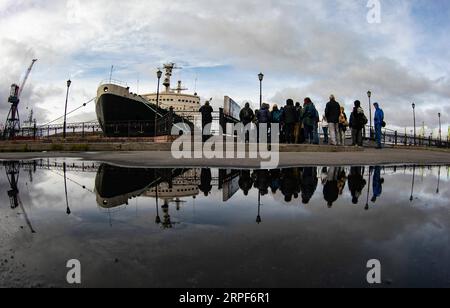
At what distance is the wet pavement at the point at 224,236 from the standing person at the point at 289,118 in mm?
9253

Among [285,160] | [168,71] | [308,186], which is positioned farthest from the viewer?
[168,71]

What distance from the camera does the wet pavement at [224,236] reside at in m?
1.74

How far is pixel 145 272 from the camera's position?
178cm

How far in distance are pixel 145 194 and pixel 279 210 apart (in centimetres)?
178

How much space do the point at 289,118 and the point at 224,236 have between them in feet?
39.5

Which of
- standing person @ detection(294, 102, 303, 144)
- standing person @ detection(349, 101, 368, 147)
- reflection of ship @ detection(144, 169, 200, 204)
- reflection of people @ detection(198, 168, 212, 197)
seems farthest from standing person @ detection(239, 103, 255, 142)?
reflection of ship @ detection(144, 169, 200, 204)

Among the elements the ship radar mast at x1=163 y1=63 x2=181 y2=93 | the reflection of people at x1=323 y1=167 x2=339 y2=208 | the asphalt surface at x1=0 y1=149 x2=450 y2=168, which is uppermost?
the ship radar mast at x1=163 y1=63 x2=181 y2=93

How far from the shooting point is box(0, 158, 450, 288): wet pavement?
5.72ft

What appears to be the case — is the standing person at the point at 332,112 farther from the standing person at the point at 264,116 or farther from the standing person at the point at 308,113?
the standing person at the point at 264,116

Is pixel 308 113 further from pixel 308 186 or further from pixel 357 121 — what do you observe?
pixel 308 186

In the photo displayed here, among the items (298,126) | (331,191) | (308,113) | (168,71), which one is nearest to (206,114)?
(298,126)

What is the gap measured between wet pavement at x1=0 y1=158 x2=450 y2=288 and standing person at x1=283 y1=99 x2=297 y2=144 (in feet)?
30.4

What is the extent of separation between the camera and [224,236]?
246cm

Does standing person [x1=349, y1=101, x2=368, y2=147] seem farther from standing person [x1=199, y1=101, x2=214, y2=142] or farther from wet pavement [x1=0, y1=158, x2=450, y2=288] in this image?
wet pavement [x1=0, y1=158, x2=450, y2=288]
